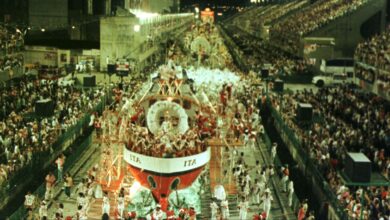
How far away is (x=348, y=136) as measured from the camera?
30047 millimetres

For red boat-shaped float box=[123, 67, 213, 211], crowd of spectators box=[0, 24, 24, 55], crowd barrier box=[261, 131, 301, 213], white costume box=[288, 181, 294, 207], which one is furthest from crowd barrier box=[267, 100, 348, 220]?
crowd of spectators box=[0, 24, 24, 55]

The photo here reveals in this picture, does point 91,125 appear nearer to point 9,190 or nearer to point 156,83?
point 156,83

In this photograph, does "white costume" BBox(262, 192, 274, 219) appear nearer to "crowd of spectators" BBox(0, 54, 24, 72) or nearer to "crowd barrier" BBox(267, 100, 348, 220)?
"crowd barrier" BBox(267, 100, 348, 220)

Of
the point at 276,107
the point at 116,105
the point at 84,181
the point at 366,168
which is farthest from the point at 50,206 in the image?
the point at 276,107

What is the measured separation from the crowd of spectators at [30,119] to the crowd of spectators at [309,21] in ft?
106

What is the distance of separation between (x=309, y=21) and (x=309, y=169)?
170 feet

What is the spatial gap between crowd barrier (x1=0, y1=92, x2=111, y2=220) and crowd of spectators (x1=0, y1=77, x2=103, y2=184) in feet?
0.81

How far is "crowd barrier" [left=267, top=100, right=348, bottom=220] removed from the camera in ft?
68.6

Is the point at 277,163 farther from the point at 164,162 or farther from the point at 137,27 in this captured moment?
the point at 137,27

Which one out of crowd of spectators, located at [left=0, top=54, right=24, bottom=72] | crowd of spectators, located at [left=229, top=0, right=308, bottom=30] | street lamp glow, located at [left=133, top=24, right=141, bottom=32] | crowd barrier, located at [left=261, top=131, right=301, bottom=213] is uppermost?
crowd of spectators, located at [left=229, top=0, right=308, bottom=30]

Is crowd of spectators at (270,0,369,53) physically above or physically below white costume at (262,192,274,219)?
above

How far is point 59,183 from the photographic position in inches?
1031

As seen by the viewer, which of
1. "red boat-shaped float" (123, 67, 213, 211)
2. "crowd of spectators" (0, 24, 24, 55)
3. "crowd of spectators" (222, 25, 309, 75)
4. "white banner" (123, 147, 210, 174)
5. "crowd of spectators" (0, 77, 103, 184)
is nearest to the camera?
"white banner" (123, 147, 210, 174)

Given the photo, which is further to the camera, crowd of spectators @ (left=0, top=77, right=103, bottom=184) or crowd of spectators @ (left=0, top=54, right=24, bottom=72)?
crowd of spectators @ (left=0, top=54, right=24, bottom=72)
